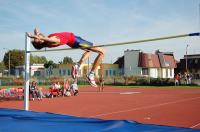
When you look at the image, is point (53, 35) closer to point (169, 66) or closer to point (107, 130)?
point (107, 130)

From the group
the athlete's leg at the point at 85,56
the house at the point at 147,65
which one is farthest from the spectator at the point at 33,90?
the house at the point at 147,65

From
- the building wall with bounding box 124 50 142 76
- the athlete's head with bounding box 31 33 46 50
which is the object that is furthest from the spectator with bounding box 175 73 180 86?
the athlete's head with bounding box 31 33 46 50

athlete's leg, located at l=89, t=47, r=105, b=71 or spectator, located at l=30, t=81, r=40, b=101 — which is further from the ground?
athlete's leg, located at l=89, t=47, r=105, b=71

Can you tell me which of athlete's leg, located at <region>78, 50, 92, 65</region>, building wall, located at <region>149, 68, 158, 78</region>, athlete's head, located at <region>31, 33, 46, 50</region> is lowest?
athlete's leg, located at <region>78, 50, 92, 65</region>

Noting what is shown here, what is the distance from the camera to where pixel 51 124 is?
3.61 metres

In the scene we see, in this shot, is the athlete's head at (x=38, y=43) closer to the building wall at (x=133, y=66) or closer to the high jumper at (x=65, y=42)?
the high jumper at (x=65, y=42)

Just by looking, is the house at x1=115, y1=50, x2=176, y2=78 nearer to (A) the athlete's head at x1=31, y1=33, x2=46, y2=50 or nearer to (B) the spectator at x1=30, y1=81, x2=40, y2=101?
(B) the spectator at x1=30, y1=81, x2=40, y2=101

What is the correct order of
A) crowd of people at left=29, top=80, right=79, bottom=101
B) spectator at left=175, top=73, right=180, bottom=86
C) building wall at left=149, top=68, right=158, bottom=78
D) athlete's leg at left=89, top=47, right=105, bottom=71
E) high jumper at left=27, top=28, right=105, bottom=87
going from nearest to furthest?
high jumper at left=27, top=28, right=105, bottom=87
athlete's leg at left=89, top=47, right=105, bottom=71
crowd of people at left=29, top=80, right=79, bottom=101
spectator at left=175, top=73, right=180, bottom=86
building wall at left=149, top=68, right=158, bottom=78

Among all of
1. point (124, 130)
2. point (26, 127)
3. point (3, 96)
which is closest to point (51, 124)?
point (26, 127)

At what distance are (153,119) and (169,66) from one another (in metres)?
37.6

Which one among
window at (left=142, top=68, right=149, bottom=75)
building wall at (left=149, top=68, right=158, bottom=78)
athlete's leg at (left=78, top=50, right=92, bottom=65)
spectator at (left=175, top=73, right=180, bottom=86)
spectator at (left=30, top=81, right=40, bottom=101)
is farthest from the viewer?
building wall at (left=149, top=68, right=158, bottom=78)

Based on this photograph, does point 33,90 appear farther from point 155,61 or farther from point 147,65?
point 155,61

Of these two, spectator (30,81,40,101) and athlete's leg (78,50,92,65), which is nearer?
athlete's leg (78,50,92,65)

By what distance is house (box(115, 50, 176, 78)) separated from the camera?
129 feet
